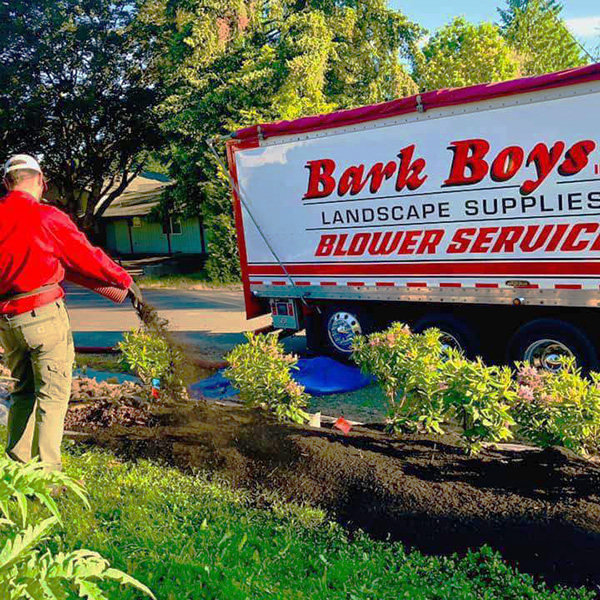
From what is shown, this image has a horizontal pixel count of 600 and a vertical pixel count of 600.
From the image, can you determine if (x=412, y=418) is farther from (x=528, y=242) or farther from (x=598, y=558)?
(x=528, y=242)

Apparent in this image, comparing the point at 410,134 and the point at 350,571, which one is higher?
the point at 410,134

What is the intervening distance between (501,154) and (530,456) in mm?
3687

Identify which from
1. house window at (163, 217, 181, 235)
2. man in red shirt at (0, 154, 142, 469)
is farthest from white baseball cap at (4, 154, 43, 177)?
house window at (163, 217, 181, 235)

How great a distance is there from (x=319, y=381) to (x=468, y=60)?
24976 millimetres

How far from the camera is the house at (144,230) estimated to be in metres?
31.5

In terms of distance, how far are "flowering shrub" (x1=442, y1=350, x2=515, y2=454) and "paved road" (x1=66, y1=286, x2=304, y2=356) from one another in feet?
19.4

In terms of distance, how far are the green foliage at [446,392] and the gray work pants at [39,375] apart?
2.34 metres

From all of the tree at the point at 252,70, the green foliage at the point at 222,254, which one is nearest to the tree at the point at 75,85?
the tree at the point at 252,70

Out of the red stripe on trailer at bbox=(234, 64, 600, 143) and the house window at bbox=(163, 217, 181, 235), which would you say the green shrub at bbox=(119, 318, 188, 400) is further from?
the house window at bbox=(163, 217, 181, 235)

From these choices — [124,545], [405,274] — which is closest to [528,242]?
[405,274]

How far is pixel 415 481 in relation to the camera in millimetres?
4113

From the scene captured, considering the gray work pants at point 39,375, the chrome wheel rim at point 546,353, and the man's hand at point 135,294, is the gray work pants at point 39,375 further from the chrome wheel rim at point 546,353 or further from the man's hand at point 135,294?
the chrome wheel rim at point 546,353

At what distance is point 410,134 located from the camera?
25.4 feet

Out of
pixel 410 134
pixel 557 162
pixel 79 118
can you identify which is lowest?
pixel 557 162
